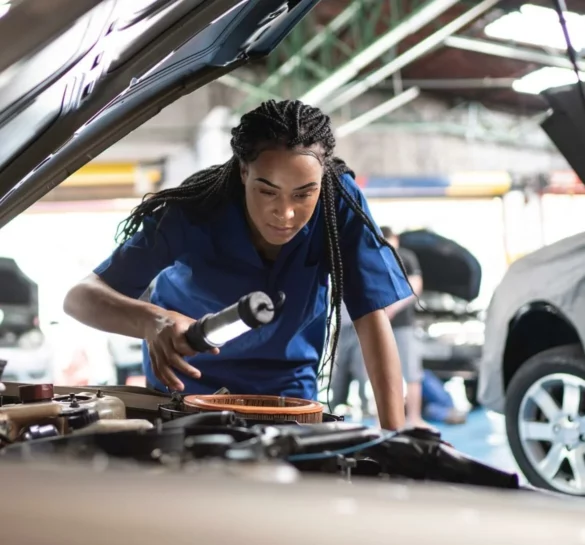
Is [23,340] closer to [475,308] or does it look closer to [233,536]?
[475,308]

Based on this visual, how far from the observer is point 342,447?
3.11 ft

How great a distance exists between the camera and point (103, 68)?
1.16 m

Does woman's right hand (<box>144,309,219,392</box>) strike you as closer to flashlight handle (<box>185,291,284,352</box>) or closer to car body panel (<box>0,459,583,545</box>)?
flashlight handle (<box>185,291,284,352</box>)

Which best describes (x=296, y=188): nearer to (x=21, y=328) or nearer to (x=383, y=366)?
(x=383, y=366)

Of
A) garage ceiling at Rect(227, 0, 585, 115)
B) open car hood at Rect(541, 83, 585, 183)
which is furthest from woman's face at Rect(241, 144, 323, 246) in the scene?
garage ceiling at Rect(227, 0, 585, 115)

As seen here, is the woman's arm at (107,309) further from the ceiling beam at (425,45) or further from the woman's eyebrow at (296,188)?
the ceiling beam at (425,45)

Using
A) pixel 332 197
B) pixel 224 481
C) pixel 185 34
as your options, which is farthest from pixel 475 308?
pixel 224 481

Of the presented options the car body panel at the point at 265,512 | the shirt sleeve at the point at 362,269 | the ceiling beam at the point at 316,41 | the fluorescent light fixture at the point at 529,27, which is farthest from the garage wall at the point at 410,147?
the car body panel at the point at 265,512

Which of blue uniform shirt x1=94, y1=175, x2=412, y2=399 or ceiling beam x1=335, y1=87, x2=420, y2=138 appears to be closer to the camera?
blue uniform shirt x1=94, y1=175, x2=412, y2=399

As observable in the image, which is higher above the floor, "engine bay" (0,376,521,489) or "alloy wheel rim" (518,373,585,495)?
"engine bay" (0,376,521,489)

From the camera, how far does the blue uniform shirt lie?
1610 mm

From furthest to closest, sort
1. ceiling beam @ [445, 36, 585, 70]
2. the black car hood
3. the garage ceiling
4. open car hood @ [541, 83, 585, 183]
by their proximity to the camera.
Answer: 1. ceiling beam @ [445, 36, 585, 70]
2. the black car hood
3. the garage ceiling
4. open car hood @ [541, 83, 585, 183]

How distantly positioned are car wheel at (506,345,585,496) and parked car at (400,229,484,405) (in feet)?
11.2

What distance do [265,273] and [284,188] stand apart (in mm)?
301
